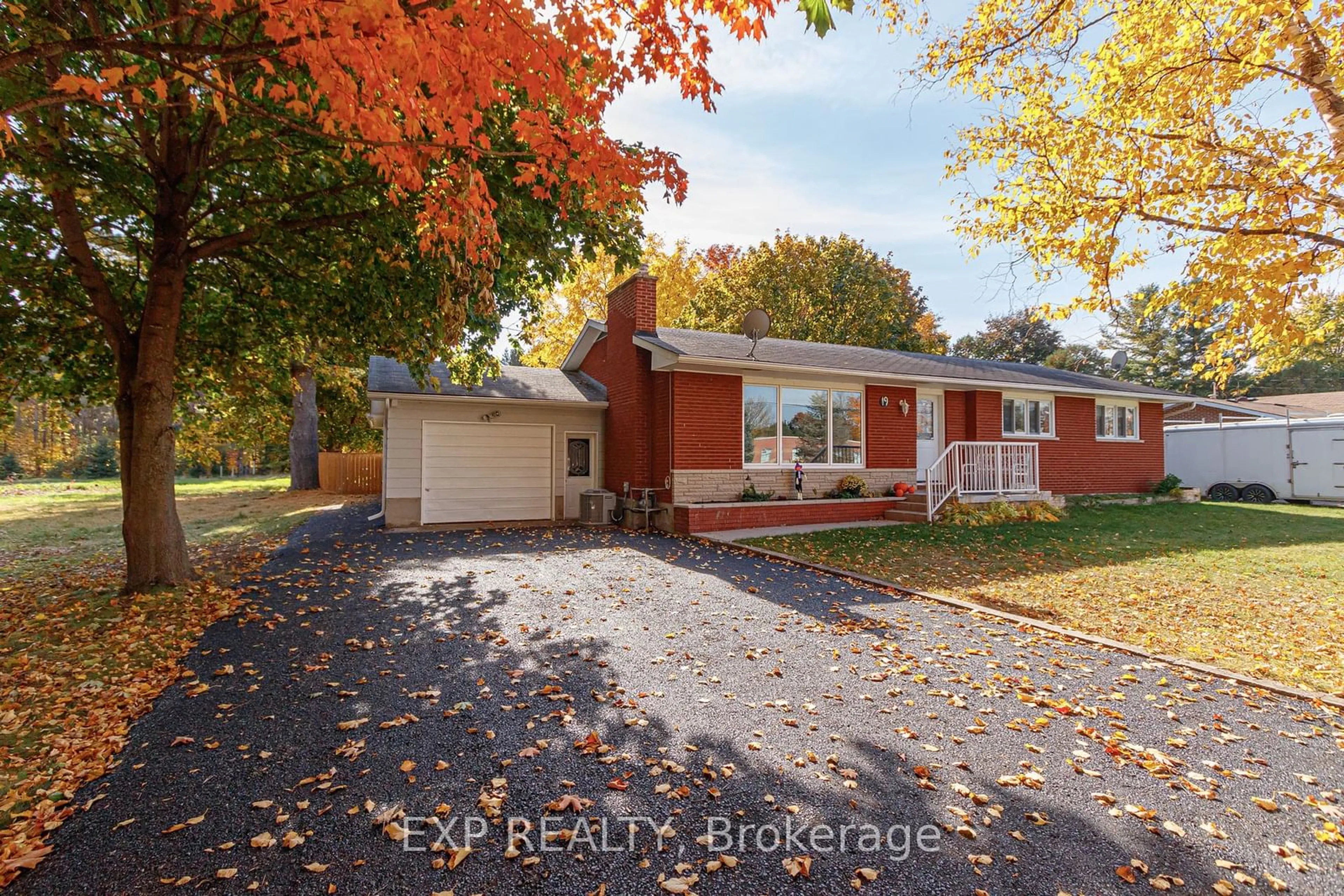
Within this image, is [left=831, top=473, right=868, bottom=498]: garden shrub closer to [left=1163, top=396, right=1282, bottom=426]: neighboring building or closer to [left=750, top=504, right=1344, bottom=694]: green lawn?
[left=750, top=504, right=1344, bottom=694]: green lawn

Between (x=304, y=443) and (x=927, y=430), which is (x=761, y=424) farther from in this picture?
(x=304, y=443)

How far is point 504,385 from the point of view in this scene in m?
14.4

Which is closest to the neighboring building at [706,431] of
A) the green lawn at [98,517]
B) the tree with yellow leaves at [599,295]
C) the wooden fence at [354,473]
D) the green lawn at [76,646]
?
the green lawn at [98,517]

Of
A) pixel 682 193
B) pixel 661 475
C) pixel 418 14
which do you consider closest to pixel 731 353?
pixel 661 475

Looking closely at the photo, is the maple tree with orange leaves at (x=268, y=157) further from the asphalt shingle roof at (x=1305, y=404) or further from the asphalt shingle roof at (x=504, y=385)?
the asphalt shingle roof at (x=1305, y=404)

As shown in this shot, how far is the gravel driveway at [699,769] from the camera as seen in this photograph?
7.74 feet

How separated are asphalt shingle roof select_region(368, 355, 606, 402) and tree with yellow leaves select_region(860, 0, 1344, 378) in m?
9.70

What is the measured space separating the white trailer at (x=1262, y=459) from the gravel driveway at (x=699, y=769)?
18.8 m

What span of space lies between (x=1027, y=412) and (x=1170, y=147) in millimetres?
11616

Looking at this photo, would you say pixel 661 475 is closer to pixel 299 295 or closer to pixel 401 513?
pixel 401 513

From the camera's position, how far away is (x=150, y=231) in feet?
25.8

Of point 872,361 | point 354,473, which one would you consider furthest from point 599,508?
point 354,473

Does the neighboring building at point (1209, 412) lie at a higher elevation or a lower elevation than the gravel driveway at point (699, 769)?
higher

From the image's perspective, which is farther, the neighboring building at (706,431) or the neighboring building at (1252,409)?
the neighboring building at (1252,409)
